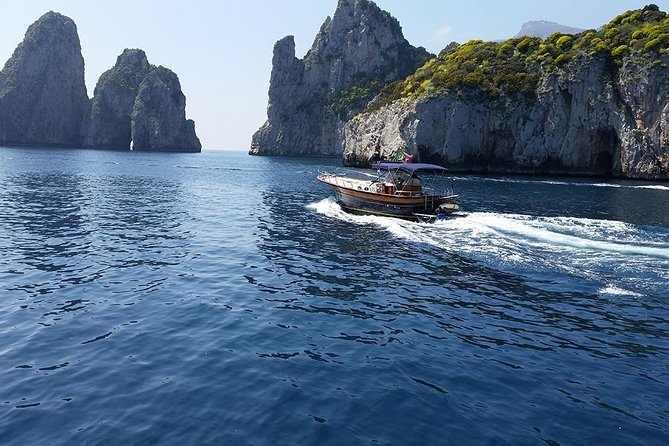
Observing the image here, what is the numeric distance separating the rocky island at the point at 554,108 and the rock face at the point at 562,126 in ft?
0.51

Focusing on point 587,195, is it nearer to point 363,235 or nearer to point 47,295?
point 363,235

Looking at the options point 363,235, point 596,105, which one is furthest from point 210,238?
point 596,105

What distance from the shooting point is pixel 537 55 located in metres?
88.6

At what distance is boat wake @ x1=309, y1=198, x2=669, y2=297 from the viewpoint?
23.3 metres

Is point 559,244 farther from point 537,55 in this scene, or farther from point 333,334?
point 537,55

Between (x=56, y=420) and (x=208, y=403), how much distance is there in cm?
328

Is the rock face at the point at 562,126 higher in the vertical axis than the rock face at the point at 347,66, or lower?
lower

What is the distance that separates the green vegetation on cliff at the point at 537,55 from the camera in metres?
78.2

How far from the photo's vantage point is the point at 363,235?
1325 inches

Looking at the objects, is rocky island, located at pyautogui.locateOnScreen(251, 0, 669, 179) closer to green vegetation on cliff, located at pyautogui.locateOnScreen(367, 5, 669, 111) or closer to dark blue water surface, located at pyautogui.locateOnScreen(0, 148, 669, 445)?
green vegetation on cliff, located at pyautogui.locateOnScreen(367, 5, 669, 111)

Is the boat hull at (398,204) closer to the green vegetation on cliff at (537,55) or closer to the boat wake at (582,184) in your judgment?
the boat wake at (582,184)

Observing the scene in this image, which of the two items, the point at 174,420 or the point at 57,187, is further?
the point at 57,187

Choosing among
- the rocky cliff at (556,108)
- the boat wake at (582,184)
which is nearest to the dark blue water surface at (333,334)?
the boat wake at (582,184)

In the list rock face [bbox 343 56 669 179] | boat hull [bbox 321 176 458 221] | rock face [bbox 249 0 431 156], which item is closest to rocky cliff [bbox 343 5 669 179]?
rock face [bbox 343 56 669 179]
